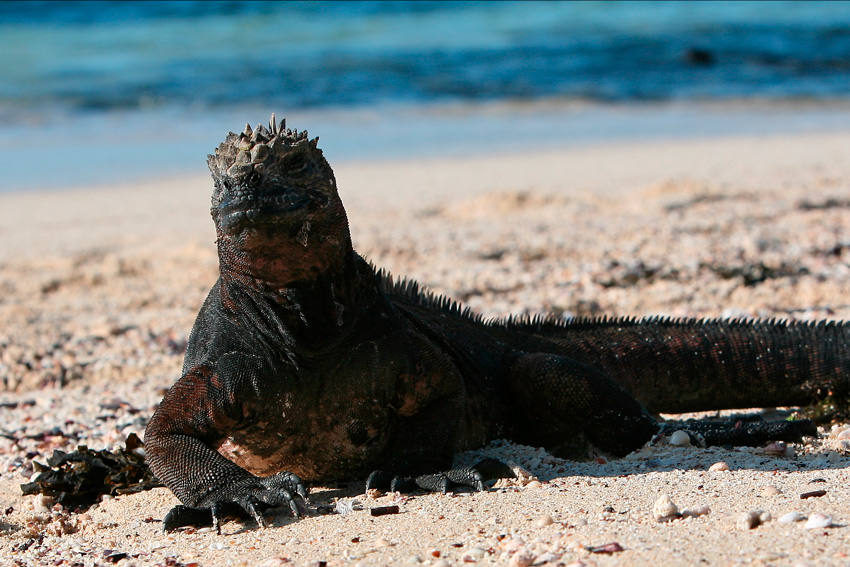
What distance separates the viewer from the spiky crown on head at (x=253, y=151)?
321 centimetres

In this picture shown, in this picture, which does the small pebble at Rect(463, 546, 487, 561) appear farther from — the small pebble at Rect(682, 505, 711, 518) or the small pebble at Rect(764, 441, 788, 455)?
the small pebble at Rect(764, 441, 788, 455)

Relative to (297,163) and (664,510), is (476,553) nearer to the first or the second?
(664,510)

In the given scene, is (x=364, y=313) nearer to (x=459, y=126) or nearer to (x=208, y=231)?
(x=208, y=231)

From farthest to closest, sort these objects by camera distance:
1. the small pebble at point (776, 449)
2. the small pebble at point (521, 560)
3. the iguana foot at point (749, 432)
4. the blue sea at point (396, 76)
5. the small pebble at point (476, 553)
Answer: the blue sea at point (396, 76), the iguana foot at point (749, 432), the small pebble at point (776, 449), the small pebble at point (476, 553), the small pebble at point (521, 560)

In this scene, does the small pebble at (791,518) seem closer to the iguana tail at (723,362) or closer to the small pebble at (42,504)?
the iguana tail at (723,362)

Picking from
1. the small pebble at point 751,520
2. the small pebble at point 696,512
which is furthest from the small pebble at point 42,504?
the small pebble at point 751,520

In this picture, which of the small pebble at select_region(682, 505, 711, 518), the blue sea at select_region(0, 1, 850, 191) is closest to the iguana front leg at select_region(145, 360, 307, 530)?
the small pebble at select_region(682, 505, 711, 518)

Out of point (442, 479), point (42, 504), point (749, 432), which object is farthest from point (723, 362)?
point (42, 504)

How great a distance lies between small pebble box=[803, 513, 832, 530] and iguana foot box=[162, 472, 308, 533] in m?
1.47

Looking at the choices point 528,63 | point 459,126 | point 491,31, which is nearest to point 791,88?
point 528,63

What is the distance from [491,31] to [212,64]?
1067 centimetres

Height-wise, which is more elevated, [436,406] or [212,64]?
A: [212,64]

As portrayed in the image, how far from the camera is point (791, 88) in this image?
77.0ft

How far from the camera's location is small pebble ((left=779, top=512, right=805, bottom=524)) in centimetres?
280
